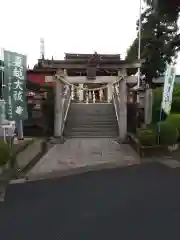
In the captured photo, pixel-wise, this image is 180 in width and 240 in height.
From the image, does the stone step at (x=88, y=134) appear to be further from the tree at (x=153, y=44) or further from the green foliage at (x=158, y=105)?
the tree at (x=153, y=44)

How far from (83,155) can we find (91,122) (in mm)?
7273

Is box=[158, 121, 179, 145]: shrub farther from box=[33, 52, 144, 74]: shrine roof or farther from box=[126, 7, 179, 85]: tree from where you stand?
box=[126, 7, 179, 85]: tree

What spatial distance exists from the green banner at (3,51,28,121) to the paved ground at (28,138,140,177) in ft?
5.86

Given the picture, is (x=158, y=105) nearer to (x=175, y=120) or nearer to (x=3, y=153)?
(x=175, y=120)

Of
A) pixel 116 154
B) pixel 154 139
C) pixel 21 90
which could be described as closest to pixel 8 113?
pixel 21 90

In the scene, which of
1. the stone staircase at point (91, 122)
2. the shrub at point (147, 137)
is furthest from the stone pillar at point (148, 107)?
the stone staircase at point (91, 122)

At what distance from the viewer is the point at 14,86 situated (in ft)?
38.5

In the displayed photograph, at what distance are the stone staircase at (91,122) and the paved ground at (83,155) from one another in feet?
5.32

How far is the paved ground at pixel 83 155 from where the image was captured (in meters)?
10.4

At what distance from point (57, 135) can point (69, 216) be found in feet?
39.2

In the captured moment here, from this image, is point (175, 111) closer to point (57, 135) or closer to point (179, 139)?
point (179, 139)

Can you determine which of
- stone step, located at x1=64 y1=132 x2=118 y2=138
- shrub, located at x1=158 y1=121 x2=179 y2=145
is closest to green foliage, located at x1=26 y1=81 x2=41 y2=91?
stone step, located at x1=64 y1=132 x2=118 y2=138

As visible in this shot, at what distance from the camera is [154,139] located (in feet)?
40.5

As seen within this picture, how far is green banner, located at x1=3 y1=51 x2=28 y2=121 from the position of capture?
11.4 m
